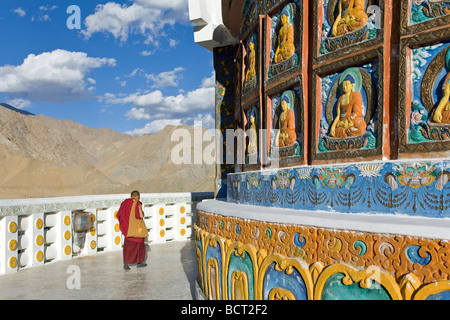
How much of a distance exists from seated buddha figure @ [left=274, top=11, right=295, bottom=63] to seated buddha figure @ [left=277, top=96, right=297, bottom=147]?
381 mm

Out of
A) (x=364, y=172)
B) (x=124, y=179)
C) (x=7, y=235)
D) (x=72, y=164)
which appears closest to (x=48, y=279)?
(x=7, y=235)

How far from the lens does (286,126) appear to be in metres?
3.76

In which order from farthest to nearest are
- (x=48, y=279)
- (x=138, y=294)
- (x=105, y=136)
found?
(x=105, y=136), (x=48, y=279), (x=138, y=294)

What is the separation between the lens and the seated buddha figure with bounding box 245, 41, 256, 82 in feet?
14.8

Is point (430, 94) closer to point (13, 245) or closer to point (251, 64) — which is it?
point (251, 64)

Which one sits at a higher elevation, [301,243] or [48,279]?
[301,243]

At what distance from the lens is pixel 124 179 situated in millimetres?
48438

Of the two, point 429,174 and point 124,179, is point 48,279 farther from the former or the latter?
point 124,179

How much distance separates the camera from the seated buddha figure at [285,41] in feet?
12.2

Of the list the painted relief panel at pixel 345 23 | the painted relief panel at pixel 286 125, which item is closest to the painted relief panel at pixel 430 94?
the painted relief panel at pixel 345 23

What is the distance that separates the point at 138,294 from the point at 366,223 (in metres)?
3.68

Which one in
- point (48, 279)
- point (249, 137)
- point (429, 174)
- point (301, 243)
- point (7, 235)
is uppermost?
point (249, 137)

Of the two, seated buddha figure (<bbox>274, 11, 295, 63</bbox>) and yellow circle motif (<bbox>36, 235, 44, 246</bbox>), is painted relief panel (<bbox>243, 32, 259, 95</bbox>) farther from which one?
yellow circle motif (<bbox>36, 235, 44, 246</bbox>)
